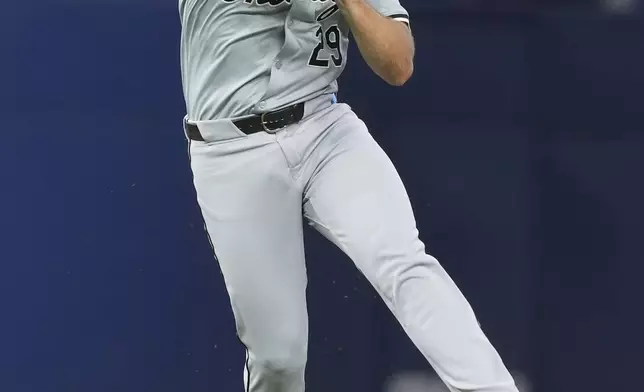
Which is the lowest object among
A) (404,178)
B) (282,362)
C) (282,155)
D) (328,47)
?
(282,362)

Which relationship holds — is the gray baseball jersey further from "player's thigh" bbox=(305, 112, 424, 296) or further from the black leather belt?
"player's thigh" bbox=(305, 112, 424, 296)

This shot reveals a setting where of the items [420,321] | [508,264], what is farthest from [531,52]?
[420,321]

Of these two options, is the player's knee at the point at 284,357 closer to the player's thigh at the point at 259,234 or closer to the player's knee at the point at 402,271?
the player's thigh at the point at 259,234

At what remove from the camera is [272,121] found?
1.62 meters

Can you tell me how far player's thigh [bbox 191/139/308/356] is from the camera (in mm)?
1630

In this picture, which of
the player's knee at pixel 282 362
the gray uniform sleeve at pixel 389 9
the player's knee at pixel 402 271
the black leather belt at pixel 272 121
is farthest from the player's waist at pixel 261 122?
the player's knee at pixel 282 362

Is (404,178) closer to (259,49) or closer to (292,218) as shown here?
(292,218)

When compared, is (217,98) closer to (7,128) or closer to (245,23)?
(245,23)

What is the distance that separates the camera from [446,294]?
1.48 m

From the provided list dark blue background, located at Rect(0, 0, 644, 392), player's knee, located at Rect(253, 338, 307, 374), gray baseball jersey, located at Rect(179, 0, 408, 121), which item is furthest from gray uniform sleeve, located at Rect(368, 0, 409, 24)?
player's knee, located at Rect(253, 338, 307, 374)

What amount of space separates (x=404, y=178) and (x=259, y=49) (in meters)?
0.62

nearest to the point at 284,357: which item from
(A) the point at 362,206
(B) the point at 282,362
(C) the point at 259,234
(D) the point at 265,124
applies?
(B) the point at 282,362

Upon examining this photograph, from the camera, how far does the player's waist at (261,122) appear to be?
5.29ft

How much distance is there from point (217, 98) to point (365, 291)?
72 centimetres
